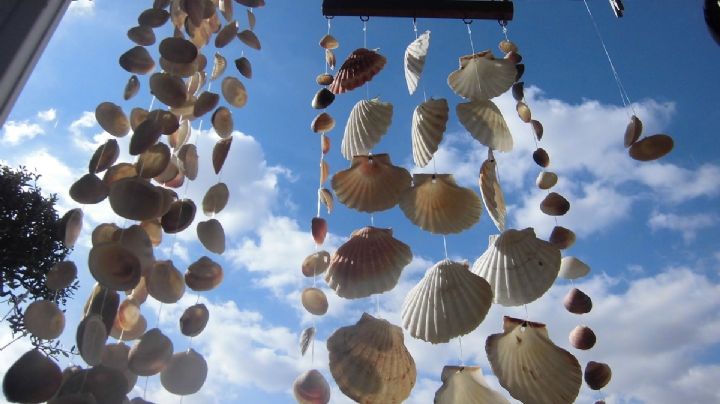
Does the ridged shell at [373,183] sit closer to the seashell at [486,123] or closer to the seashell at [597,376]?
the seashell at [486,123]

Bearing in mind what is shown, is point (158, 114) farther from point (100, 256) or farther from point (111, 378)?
point (111, 378)

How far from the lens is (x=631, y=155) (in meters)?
0.74

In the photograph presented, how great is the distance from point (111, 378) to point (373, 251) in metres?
0.37

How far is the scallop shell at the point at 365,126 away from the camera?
2.54 feet

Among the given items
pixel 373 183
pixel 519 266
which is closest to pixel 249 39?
pixel 373 183

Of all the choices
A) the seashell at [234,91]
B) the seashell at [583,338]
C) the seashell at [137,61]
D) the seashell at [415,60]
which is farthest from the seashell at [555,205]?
the seashell at [137,61]

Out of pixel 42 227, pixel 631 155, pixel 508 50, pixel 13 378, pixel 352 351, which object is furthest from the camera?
pixel 42 227

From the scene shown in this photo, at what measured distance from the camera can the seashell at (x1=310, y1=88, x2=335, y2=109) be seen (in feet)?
2.65

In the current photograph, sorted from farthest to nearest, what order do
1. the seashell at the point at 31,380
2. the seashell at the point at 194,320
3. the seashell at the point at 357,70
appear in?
the seashell at the point at 357,70 < the seashell at the point at 194,320 < the seashell at the point at 31,380

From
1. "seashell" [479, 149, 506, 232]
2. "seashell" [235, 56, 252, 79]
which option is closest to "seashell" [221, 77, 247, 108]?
"seashell" [235, 56, 252, 79]

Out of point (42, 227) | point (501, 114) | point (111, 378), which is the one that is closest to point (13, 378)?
point (111, 378)

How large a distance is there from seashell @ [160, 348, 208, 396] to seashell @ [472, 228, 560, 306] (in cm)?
39

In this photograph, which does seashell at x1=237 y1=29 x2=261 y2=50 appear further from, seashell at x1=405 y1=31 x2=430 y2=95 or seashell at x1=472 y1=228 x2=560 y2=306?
seashell at x1=472 y1=228 x2=560 y2=306

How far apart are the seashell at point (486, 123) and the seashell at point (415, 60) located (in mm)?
98
